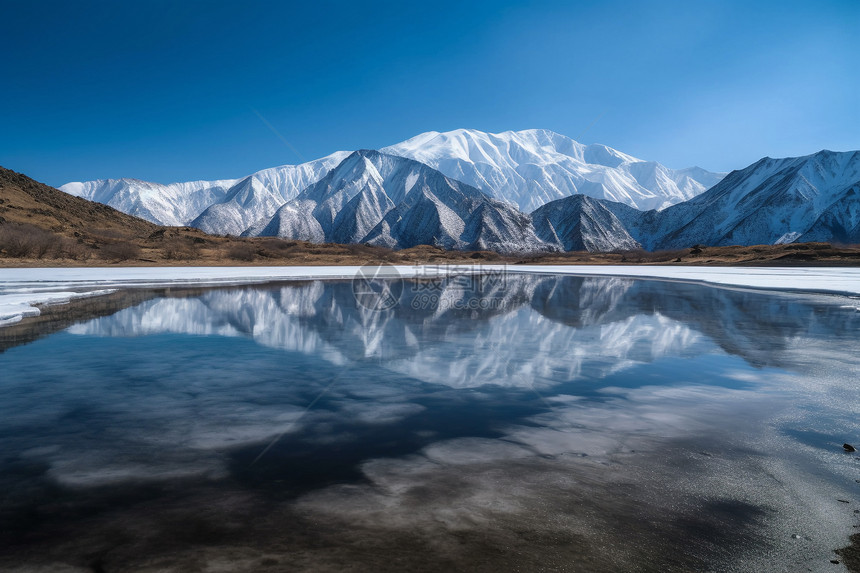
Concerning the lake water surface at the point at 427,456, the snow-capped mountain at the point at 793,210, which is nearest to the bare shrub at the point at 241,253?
the lake water surface at the point at 427,456

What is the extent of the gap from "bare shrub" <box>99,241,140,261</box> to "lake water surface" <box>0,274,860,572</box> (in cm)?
5661

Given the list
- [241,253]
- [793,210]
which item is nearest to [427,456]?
[241,253]

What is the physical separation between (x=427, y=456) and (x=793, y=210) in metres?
215

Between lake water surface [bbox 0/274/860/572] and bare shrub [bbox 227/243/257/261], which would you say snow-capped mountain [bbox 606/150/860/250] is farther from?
lake water surface [bbox 0/274/860/572]

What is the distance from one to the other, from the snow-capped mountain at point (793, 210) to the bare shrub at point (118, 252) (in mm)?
182408

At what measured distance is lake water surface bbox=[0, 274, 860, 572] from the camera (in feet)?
11.2

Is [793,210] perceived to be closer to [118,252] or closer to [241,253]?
[241,253]

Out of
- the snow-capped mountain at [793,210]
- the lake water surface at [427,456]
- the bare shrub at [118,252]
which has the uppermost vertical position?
the snow-capped mountain at [793,210]

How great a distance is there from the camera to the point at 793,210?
17375cm

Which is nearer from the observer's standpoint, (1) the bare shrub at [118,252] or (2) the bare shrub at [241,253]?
(1) the bare shrub at [118,252]

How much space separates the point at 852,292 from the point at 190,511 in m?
30.7

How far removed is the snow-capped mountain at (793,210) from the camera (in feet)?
544

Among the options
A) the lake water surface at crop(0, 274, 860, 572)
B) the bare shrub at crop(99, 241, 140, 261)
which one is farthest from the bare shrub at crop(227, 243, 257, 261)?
the lake water surface at crop(0, 274, 860, 572)

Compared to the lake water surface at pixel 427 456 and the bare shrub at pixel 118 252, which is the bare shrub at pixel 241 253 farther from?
the lake water surface at pixel 427 456
